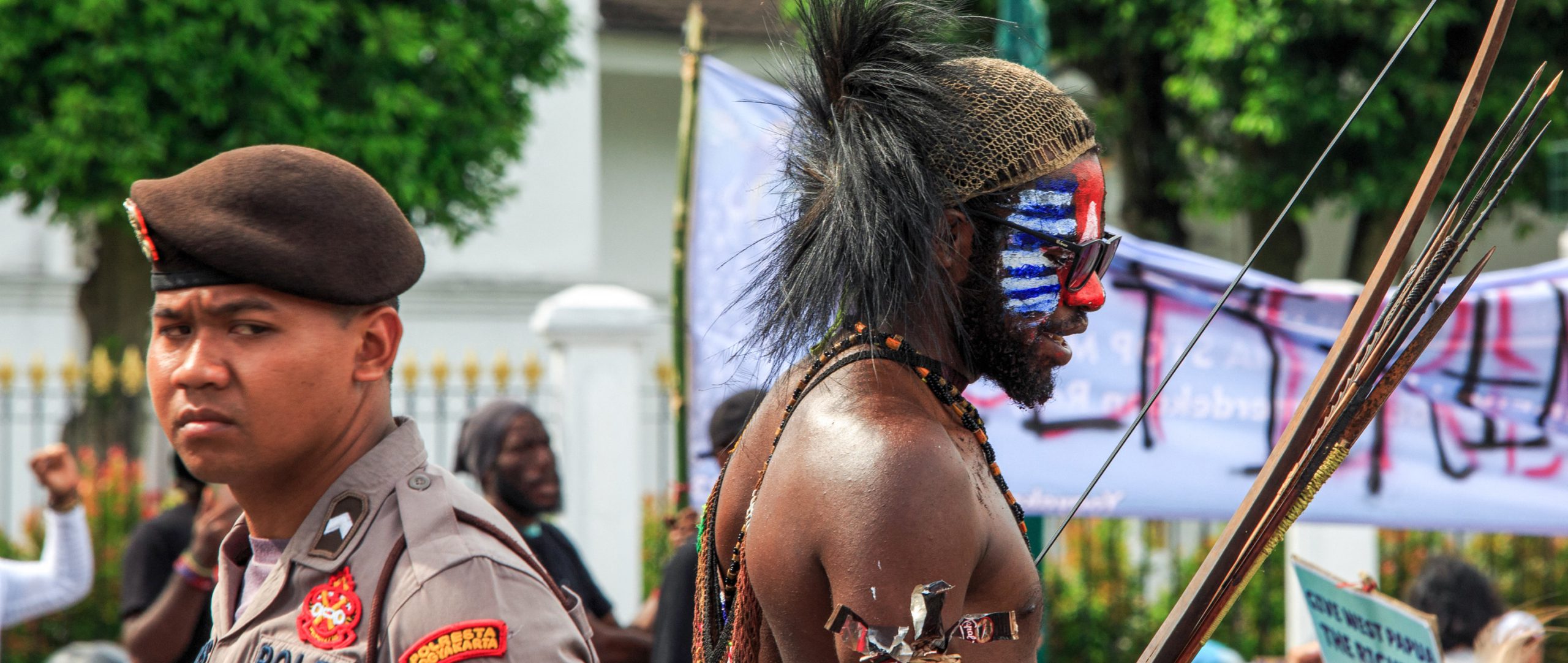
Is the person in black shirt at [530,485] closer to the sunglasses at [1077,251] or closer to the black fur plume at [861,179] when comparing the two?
the black fur plume at [861,179]

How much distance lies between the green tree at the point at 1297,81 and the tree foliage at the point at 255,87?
433 centimetres

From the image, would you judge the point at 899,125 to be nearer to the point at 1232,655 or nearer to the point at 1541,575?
the point at 1232,655

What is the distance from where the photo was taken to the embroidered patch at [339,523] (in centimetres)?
182

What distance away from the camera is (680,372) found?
5.11 metres

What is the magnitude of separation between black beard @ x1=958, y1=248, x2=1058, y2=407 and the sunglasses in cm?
5

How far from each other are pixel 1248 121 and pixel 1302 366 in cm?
560

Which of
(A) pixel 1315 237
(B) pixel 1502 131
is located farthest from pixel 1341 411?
(A) pixel 1315 237

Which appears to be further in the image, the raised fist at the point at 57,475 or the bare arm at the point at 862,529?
the raised fist at the point at 57,475

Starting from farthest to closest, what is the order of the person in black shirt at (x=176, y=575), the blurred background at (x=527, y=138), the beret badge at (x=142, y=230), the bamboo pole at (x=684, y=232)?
the blurred background at (x=527, y=138) → the bamboo pole at (x=684, y=232) → the person in black shirt at (x=176, y=575) → the beret badge at (x=142, y=230)

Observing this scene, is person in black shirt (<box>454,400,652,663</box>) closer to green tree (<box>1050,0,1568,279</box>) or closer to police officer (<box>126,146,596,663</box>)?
police officer (<box>126,146,596,663</box>)

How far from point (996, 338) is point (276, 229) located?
3.11 ft

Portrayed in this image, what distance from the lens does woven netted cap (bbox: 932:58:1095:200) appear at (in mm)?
2014

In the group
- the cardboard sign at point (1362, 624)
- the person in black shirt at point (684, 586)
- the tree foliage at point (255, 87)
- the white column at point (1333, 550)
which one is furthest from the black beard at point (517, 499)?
the tree foliage at point (255, 87)

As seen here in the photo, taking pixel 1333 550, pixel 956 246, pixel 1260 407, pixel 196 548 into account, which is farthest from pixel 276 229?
pixel 1333 550
